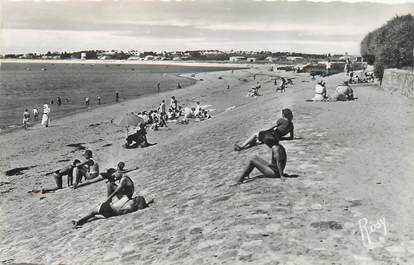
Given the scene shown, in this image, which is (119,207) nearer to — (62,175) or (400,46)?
(62,175)

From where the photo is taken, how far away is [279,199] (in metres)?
9.01

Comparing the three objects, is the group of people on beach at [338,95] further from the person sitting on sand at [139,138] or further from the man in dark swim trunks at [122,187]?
the man in dark swim trunks at [122,187]

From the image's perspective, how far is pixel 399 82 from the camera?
2409cm

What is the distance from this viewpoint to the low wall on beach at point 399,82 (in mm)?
21547

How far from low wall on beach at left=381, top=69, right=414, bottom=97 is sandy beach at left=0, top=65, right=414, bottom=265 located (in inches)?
146

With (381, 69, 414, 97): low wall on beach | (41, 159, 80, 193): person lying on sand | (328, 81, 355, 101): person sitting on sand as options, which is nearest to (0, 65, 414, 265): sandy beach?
(41, 159, 80, 193): person lying on sand

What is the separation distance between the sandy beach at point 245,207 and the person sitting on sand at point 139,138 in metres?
1.90

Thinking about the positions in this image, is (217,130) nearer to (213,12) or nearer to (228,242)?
(213,12)

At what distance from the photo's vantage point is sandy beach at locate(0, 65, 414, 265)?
7434 millimetres

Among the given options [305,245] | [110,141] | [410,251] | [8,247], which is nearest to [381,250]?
[410,251]

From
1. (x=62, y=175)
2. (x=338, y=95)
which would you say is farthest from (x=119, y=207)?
(x=338, y=95)

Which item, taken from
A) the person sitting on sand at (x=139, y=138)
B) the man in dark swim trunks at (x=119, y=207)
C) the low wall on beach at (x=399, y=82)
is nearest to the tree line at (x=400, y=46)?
the low wall on beach at (x=399, y=82)

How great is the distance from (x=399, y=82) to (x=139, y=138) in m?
13.9

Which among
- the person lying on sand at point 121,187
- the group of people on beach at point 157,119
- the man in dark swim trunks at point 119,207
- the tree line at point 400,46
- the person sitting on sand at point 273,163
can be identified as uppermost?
the tree line at point 400,46
